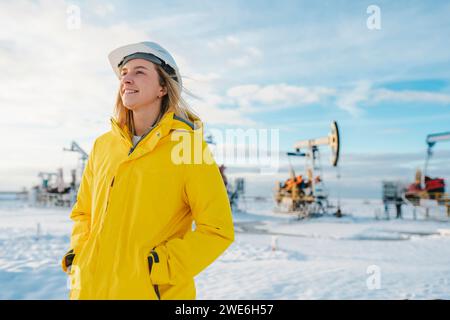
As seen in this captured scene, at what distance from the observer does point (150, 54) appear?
6.81ft

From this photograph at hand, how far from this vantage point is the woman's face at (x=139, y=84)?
6.65ft

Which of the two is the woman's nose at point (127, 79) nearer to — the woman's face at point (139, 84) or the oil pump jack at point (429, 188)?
the woman's face at point (139, 84)

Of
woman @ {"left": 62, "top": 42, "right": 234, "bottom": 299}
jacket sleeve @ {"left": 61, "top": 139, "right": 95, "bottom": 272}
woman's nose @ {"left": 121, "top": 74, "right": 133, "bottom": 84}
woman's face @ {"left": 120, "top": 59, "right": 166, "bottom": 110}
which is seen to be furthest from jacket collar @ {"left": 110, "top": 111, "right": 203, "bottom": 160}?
jacket sleeve @ {"left": 61, "top": 139, "right": 95, "bottom": 272}

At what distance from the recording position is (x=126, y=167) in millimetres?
1949

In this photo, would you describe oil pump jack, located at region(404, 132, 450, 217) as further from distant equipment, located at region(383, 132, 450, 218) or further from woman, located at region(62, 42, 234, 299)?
woman, located at region(62, 42, 234, 299)

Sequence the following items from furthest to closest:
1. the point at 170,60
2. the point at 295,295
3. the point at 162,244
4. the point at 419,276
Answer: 1. the point at 419,276
2. the point at 295,295
3. the point at 170,60
4. the point at 162,244

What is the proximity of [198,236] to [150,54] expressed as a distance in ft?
3.48

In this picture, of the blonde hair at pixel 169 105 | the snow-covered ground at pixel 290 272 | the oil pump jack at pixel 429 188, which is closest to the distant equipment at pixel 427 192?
the oil pump jack at pixel 429 188

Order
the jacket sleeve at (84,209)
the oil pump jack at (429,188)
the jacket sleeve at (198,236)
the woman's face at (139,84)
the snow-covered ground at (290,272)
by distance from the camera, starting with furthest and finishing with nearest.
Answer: the oil pump jack at (429,188) → the snow-covered ground at (290,272) → the jacket sleeve at (84,209) → the woman's face at (139,84) → the jacket sleeve at (198,236)

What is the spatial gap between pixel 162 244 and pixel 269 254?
837 centimetres

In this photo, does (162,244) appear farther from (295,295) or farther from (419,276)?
(419,276)

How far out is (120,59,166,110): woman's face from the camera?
2027mm

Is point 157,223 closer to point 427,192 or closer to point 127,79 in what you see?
point 127,79
